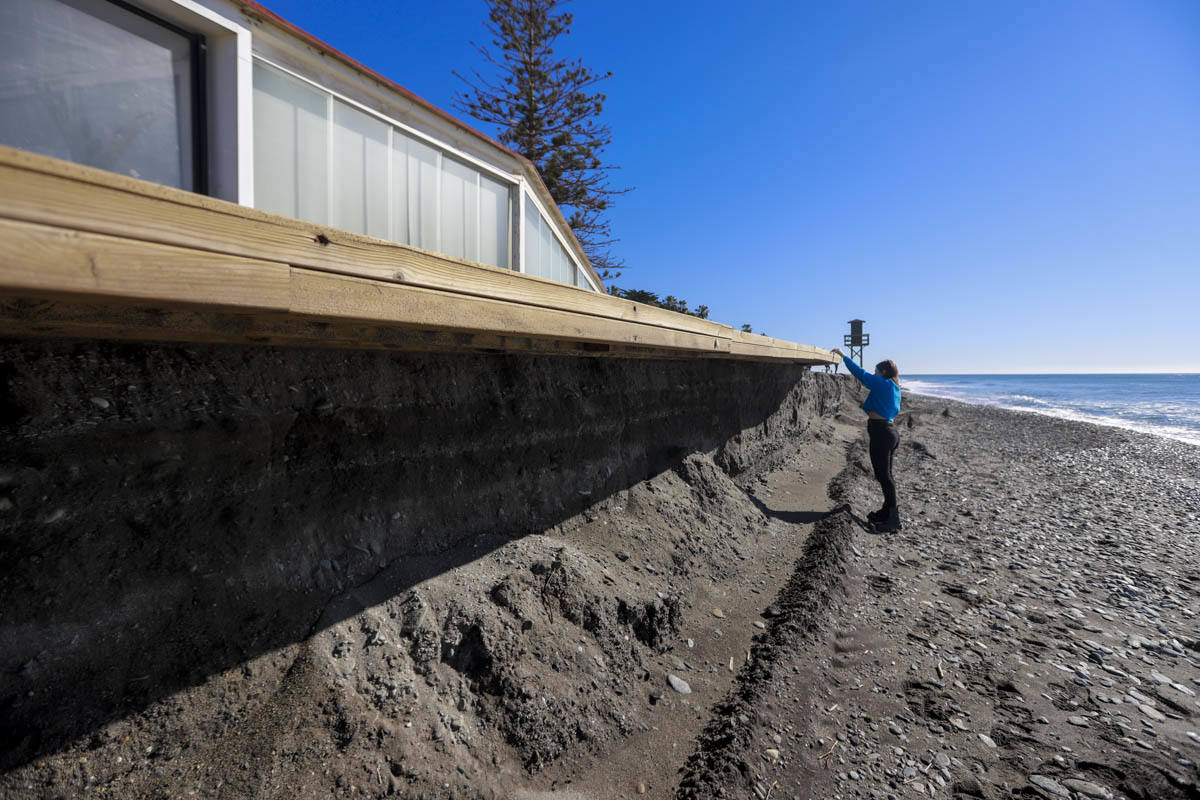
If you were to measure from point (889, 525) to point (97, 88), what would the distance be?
29.5 ft

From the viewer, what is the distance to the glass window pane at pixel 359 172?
4977 millimetres

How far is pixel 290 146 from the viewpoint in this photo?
4.55 meters

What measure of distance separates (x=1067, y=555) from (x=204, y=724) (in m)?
8.55

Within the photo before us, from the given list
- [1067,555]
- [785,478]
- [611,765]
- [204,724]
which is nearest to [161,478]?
[204,724]

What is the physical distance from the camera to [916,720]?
3023mm

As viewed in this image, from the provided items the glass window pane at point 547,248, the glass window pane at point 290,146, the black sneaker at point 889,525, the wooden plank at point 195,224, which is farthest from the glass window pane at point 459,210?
the black sneaker at point 889,525

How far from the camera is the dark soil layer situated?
1.86 meters

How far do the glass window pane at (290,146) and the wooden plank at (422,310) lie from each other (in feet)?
11.8

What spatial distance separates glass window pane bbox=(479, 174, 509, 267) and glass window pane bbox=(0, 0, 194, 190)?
3.30 metres

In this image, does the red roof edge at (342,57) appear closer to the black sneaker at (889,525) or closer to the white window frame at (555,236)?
the white window frame at (555,236)

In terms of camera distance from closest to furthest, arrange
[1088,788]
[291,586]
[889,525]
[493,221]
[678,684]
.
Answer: [291,586]
[1088,788]
[678,684]
[889,525]
[493,221]

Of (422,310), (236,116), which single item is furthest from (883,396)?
(236,116)

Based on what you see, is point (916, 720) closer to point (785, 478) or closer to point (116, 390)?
point (116, 390)

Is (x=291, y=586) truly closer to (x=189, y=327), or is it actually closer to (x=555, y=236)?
(x=189, y=327)
